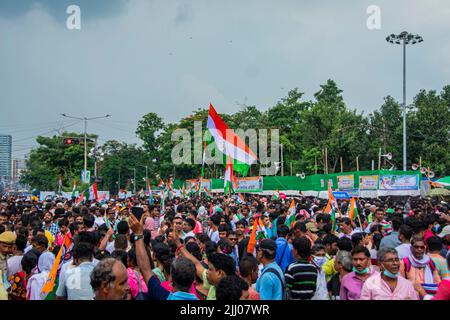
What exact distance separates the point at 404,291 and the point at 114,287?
264cm

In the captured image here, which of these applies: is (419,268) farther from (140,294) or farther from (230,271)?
(140,294)

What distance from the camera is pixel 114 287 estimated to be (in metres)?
3.54

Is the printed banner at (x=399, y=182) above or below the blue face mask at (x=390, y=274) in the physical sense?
above

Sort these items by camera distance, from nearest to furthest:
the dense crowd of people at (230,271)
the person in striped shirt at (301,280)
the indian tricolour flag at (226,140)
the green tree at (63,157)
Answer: the dense crowd of people at (230,271), the person in striped shirt at (301,280), the indian tricolour flag at (226,140), the green tree at (63,157)

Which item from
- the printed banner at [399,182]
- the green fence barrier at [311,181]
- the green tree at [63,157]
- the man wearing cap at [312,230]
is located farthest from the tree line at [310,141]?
the man wearing cap at [312,230]

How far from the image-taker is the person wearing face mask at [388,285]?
4328mm

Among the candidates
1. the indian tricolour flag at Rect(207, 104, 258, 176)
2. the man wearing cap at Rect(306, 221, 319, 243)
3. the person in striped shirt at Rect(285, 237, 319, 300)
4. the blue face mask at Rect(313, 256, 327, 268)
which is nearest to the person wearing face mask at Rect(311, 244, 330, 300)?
the blue face mask at Rect(313, 256, 327, 268)

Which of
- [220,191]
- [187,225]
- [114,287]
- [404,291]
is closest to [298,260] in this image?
[404,291]

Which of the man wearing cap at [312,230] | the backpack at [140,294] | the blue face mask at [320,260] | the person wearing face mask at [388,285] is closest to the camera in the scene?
the person wearing face mask at [388,285]

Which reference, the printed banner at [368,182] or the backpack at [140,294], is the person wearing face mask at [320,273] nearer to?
the backpack at [140,294]

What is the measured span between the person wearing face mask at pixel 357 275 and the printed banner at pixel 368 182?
17704 mm

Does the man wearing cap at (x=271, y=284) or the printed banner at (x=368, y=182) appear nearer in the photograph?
the man wearing cap at (x=271, y=284)

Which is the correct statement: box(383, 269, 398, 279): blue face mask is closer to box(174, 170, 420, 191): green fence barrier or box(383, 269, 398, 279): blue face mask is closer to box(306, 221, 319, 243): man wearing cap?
box(306, 221, 319, 243): man wearing cap

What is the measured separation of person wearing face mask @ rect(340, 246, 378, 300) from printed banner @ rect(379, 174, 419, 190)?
1759cm
